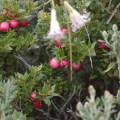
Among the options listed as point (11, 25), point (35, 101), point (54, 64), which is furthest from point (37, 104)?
point (11, 25)

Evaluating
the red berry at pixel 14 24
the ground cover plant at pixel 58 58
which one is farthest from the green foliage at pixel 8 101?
the red berry at pixel 14 24

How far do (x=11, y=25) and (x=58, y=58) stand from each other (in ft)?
1.09

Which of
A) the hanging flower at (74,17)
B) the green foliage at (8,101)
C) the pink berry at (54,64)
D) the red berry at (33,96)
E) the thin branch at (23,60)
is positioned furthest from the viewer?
the thin branch at (23,60)

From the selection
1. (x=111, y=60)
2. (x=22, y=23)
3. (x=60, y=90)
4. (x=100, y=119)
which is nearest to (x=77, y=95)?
(x=60, y=90)

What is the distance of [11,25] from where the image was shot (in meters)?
2.00

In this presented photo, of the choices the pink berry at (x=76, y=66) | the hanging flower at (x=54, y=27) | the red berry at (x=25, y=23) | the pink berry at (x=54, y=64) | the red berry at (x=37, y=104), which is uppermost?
the hanging flower at (x=54, y=27)

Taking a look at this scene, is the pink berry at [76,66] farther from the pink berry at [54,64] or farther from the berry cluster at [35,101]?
the berry cluster at [35,101]

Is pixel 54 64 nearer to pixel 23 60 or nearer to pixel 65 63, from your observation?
pixel 65 63

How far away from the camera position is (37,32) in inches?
77.9

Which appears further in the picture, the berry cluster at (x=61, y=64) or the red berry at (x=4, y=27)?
the red berry at (x=4, y=27)

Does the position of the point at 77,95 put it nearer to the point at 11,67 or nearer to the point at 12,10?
the point at 11,67

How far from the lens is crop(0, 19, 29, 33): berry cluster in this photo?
1970mm

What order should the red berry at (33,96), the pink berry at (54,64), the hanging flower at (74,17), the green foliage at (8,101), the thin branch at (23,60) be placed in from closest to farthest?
the green foliage at (8,101) < the hanging flower at (74,17) < the red berry at (33,96) < the pink berry at (54,64) < the thin branch at (23,60)

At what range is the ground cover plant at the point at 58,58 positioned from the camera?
5.69 ft
